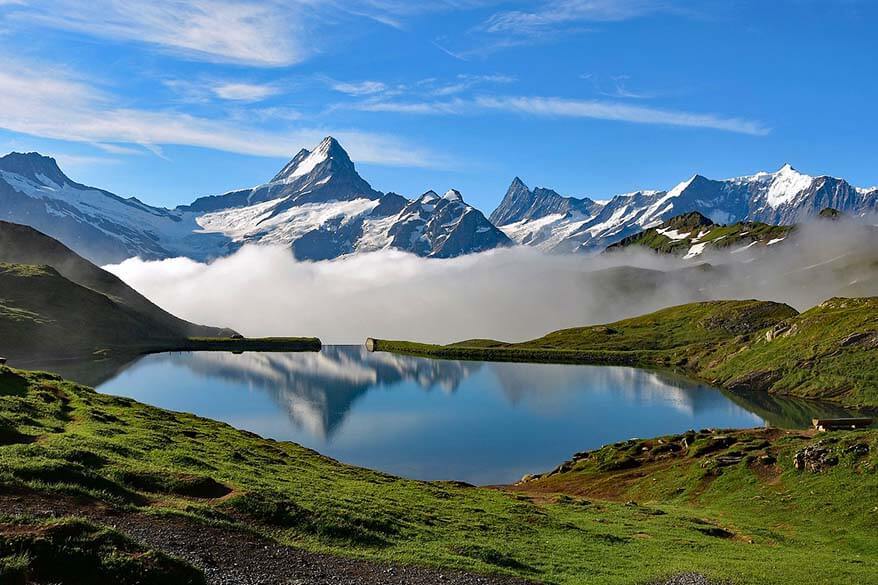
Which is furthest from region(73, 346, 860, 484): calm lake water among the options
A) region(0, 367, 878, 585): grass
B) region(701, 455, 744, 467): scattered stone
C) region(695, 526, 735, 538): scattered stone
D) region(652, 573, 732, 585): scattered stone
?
region(652, 573, 732, 585): scattered stone

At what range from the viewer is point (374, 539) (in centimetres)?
3297

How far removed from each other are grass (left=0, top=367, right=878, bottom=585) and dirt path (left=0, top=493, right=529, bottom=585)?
1276mm

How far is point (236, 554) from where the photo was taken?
26.8 meters

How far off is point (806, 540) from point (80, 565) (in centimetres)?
5134

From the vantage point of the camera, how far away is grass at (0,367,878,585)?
32062 millimetres

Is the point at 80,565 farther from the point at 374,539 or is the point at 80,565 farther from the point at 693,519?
the point at 693,519

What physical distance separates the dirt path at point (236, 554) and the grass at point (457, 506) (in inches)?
50.2

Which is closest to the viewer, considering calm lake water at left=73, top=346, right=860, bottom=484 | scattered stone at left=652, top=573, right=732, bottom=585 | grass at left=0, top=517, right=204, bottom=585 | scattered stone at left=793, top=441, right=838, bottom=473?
grass at left=0, top=517, right=204, bottom=585

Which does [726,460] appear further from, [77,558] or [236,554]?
[77,558]

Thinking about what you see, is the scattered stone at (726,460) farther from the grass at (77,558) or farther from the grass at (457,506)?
the grass at (77,558)

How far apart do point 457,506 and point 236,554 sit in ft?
95.8

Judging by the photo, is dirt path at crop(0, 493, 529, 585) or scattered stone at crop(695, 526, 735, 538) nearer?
dirt path at crop(0, 493, 529, 585)

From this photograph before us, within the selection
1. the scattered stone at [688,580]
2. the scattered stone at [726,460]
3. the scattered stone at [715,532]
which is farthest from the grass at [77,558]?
the scattered stone at [726,460]

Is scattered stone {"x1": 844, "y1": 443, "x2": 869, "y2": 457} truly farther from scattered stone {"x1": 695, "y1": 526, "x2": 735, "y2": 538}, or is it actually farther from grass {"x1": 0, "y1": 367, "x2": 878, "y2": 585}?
scattered stone {"x1": 695, "y1": 526, "x2": 735, "y2": 538}
